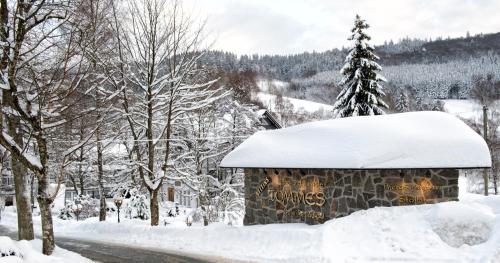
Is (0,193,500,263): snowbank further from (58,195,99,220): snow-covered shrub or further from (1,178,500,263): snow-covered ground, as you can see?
(58,195,99,220): snow-covered shrub

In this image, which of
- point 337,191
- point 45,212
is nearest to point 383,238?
point 337,191

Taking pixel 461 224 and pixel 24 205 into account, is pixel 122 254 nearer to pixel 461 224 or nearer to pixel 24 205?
pixel 24 205

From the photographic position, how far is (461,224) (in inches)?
451

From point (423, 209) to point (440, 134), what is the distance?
2494 millimetres

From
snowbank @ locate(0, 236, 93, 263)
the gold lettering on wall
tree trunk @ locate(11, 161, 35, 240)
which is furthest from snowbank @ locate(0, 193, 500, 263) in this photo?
tree trunk @ locate(11, 161, 35, 240)

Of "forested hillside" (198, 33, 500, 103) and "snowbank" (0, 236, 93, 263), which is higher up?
"forested hillside" (198, 33, 500, 103)

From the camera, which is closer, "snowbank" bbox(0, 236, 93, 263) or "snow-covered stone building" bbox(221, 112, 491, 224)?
"snowbank" bbox(0, 236, 93, 263)

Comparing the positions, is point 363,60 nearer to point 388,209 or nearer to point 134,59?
point 134,59

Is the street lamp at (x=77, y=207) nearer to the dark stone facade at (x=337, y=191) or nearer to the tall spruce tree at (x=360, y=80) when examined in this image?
the dark stone facade at (x=337, y=191)

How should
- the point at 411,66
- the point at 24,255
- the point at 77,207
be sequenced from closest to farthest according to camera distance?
1. the point at 24,255
2. the point at 77,207
3. the point at 411,66

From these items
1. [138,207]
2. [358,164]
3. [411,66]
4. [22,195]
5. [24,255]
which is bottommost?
[138,207]

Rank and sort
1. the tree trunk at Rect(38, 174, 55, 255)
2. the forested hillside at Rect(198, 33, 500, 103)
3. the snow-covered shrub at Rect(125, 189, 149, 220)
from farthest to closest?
the forested hillside at Rect(198, 33, 500, 103)
the snow-covered shrub at Rect(125, 189, 149, 220)
the tree trunk at Rect(38, 174, 55, 255)

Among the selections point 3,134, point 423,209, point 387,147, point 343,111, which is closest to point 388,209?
point 423,209

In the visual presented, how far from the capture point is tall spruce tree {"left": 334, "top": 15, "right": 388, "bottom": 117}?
2992cm
